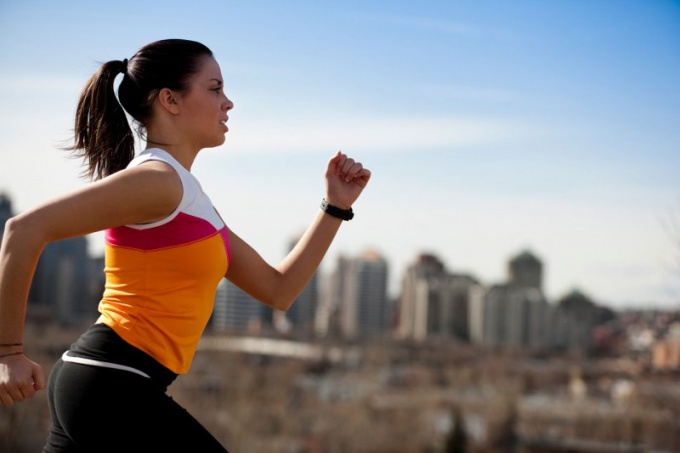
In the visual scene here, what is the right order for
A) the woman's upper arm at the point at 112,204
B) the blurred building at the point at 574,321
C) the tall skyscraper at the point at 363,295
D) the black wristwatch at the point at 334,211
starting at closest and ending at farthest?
the woman's upper arm at the point at 112,204 → the black wristwatch at the point at 334,211 → the tall skyscraper at the point at 363,295 → the blurred building at the point at 574,321

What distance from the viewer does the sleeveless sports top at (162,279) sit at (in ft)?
3.88

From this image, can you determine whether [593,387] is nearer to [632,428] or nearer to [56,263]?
[632,428]

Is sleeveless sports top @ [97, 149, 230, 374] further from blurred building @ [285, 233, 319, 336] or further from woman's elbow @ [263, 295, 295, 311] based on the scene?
blurred building @ [285, 233, 319, 336]

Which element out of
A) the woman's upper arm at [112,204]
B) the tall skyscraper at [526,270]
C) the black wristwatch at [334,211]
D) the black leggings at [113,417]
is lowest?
the black leggings at [113,417]

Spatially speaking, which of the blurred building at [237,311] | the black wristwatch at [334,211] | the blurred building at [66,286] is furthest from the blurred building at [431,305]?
the black wristwatch at [334,211]

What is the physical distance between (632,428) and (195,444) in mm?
30663

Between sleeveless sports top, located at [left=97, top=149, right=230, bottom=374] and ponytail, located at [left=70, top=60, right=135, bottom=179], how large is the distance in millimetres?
146

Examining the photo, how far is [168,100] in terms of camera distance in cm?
130

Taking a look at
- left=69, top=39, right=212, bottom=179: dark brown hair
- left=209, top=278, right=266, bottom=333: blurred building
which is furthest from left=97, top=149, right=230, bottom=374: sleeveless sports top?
left=209, top=278, right=266, bottom=333: blurred building

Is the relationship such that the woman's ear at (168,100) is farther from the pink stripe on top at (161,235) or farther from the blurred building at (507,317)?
the blurred building at (507,317)

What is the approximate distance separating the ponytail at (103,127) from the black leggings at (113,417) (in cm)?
32

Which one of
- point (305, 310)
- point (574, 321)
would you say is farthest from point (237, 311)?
point (574, 321)

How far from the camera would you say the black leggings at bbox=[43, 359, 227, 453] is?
1143 millimetres

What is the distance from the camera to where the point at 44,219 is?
3.57ft
